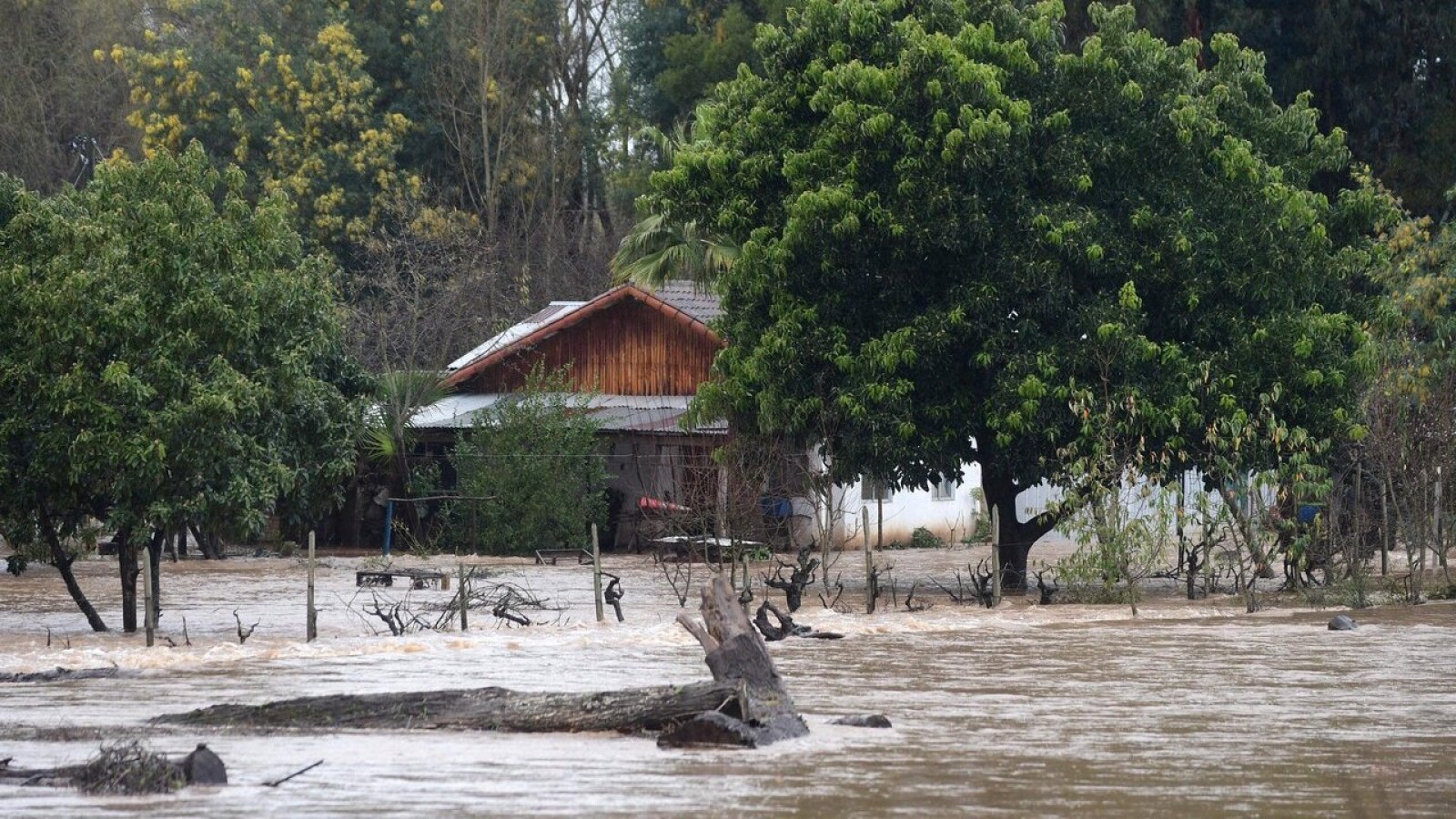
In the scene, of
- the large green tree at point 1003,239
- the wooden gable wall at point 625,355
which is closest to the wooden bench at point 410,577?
the large green tree at point 1003,239

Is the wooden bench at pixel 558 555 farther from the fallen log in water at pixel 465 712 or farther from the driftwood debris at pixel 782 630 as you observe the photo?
the fallen log in water at pixel 465 712

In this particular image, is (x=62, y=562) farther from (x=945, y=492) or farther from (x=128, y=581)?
(x=945, y=492)

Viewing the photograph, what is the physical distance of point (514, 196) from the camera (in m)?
50.5

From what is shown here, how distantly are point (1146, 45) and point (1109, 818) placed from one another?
591 inches

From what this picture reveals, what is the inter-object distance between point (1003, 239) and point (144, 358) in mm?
9902

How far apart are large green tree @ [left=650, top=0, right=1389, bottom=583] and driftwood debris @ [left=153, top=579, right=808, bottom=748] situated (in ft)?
31.4

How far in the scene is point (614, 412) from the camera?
108 ft

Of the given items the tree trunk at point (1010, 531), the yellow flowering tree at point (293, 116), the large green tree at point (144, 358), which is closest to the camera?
the large green tree at point (144, 358)

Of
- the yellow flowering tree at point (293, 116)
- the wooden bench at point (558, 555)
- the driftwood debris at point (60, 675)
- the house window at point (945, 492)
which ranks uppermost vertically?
the yellow flowering tree at point (293, 116)

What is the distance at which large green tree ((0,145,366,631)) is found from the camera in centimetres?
1853

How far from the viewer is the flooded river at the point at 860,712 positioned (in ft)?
36.9

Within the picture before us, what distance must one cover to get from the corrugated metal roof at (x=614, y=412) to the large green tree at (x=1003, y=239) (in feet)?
23.3

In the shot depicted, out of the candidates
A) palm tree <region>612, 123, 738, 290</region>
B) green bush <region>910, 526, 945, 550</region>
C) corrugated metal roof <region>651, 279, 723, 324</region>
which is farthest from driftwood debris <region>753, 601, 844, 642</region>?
green bush <region>910, 526, 945, 550</region>

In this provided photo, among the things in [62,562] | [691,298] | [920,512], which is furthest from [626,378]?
[62,562]
